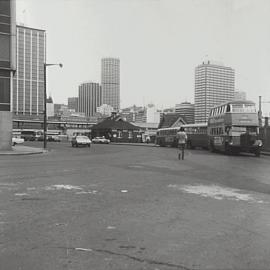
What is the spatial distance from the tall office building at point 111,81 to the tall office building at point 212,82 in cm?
7860

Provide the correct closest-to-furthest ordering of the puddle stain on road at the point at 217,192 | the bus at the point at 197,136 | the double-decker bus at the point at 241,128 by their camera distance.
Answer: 1. the puddle stain on road at the point at 217,192
2. the double-decker bus at the point at 241,128
3. the bus at the point at 197,136

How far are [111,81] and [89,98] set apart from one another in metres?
20.8

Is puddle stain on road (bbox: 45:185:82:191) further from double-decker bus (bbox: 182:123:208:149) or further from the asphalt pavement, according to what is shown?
double-decker bus (bbox: 182:123:208:149)

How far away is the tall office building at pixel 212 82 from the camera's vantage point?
233 ft

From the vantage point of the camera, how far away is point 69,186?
11.0m

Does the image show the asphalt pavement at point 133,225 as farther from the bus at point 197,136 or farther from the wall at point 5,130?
the bus at point 197,136

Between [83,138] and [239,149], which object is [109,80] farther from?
[239,149]

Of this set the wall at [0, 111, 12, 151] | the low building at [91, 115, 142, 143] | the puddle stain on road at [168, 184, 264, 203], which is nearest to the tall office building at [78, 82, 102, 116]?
the low building at [91, 115, 142, 143]

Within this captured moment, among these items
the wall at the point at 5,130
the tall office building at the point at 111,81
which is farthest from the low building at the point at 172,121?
the tall office building at the point at 111,81

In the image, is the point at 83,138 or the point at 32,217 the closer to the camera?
the point at 32,217

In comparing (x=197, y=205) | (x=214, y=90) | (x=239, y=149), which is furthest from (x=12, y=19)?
(x=214, y=90)

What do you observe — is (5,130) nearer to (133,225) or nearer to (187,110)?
(133,225)

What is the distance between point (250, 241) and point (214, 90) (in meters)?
68.3

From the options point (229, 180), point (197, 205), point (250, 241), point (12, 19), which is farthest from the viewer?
Answer: point (12, 19)
